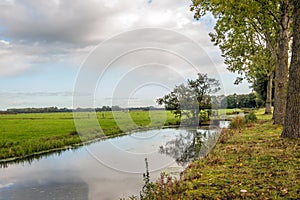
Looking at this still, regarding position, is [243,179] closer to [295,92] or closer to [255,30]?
[295,92]

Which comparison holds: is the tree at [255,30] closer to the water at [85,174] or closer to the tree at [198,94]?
the tree at [198,94]

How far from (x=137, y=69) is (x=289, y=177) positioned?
707 cm

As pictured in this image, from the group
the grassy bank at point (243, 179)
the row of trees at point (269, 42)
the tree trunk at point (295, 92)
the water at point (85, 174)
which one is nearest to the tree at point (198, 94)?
the row of trees at point (269, 42)

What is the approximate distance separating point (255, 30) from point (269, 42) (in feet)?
4.75

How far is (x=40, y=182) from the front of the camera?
11430 millimetres

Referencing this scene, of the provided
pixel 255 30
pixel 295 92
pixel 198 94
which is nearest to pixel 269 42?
pixel 255 30

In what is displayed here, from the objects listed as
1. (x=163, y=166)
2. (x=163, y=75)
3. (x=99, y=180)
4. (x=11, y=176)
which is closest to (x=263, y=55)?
(x=163, y=75)

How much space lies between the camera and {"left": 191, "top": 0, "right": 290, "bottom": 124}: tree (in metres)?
15.6

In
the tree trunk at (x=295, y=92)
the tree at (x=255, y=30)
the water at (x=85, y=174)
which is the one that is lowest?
the water at (x=85, y=174)

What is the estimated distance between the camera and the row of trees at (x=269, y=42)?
10766 mm

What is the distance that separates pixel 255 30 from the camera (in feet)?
72.8

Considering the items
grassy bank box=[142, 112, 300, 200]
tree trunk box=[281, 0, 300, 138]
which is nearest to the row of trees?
tree trunk box=[281, 0, 300, 138]

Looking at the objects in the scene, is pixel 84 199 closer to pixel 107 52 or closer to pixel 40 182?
pixel 40 182

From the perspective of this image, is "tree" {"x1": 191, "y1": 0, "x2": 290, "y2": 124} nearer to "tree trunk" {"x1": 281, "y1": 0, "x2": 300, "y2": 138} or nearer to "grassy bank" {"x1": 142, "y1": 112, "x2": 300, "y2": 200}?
"tree trunk" {"x1": 281, "y1": 0, "x2": 300, "y2": 138}
